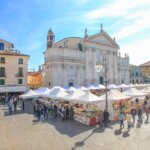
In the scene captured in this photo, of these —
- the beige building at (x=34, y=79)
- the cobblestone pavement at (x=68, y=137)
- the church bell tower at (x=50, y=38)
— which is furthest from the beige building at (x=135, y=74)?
the cobblestone pavement at (x=68, y=137)

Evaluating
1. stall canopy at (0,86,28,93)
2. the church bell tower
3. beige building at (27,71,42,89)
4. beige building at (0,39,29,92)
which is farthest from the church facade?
beige building at (27,71,42,89)

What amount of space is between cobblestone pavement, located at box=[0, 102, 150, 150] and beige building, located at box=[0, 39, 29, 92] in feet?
63.3

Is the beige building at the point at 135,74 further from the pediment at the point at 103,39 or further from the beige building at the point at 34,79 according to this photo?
the beige building at the point at 34,79

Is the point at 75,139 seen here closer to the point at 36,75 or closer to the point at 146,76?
the point at 36,75

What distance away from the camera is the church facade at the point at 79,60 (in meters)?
41.3

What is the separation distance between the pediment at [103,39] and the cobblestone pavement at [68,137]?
3478 cm

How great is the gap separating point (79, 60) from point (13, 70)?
16.3 meters

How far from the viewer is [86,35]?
46.4 meters

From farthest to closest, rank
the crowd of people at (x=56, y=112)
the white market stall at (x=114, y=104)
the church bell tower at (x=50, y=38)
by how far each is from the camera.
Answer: the church bell tower at (x=50, y=38)
the crowd of people at (x=56, y=112)
the white market stall at (x=114, y=104)

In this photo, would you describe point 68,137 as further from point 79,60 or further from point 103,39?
point 103,39

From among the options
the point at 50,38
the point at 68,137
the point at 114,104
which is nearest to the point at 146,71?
the point at 50,38

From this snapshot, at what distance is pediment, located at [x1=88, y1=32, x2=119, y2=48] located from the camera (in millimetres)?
47466

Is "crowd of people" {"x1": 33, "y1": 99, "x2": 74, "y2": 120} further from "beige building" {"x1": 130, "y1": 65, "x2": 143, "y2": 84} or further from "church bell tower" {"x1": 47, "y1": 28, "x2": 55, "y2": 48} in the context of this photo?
"beige building" {"x1": 130, "y1": 65, "x2": 143, "y2": 84}

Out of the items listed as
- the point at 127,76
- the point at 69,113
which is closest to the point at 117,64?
the point at 127,76
